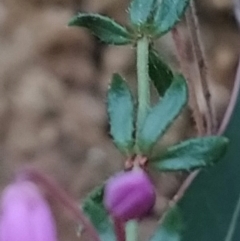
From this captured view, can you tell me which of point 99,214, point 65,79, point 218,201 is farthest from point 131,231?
point 65,79

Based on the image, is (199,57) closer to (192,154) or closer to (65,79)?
(192,154)

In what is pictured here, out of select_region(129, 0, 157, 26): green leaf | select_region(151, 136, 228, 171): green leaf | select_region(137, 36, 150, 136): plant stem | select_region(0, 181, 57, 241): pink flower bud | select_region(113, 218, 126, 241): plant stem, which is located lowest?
select_region(113, 218, 126, 241): plant stem

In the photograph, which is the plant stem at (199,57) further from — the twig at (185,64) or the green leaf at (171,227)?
the green leaf at (171,227)

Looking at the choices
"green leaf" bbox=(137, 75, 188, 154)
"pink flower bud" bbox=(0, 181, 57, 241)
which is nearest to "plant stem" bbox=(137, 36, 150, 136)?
"green leaf" bbox=(137, 75, 188, 154)

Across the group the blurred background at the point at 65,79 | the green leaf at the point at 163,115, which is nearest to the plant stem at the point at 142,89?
the green leaf at the point at 163,115

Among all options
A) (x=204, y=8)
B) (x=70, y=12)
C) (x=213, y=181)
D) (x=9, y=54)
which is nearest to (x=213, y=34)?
(x=204, y=8)

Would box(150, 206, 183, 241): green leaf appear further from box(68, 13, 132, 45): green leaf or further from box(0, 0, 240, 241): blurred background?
box(0, 0, 240, 241): blurred background

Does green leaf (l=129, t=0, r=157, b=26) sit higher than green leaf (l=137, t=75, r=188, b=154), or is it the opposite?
green leaf (l=129, t=0, r=157, b=26)

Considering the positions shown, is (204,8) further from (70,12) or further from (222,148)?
(222,148)
